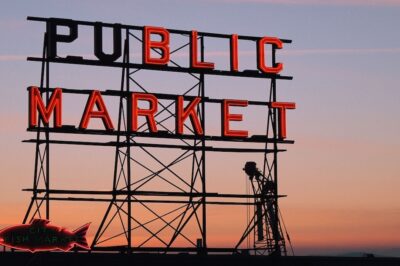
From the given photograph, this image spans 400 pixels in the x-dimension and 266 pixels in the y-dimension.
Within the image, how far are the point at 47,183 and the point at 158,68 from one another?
27.8 ft

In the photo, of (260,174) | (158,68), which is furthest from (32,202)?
(260,174)

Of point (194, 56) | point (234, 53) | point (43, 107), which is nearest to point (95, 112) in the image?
point (43, 107)

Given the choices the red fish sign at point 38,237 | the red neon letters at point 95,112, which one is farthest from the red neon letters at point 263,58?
the red fish sign at point 38,237

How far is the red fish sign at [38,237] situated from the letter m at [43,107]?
545 cm

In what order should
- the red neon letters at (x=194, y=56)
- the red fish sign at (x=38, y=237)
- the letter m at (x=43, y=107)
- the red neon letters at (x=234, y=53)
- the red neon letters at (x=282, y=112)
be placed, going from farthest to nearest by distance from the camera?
the red neon letters at (x=282, y=112), the red neon letters at (x=234, y=53), the red neon letters at (x=194, y=56), the letter m at (x=43, y=107), the red fish sign at (x=38, y=237)

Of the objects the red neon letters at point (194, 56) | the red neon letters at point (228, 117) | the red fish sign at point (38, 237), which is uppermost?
the red neon letters at point (194, 56)

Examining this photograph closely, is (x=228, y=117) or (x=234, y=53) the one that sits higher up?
(x=234, y=53)

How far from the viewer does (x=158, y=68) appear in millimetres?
56688

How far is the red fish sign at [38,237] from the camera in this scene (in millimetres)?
49562

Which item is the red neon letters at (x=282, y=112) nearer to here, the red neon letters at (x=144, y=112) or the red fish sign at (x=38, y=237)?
the red neon letters at (x=144, y=112)

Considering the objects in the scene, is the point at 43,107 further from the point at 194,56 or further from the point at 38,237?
the point at 194,56

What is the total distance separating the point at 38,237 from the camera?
50.0m

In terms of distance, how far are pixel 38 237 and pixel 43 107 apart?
21.8 feet

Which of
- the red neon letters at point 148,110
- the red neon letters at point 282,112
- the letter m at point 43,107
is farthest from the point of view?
the red neon letters at point 282,112
